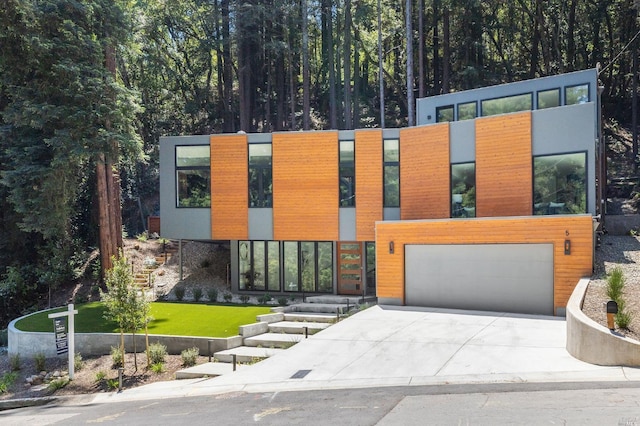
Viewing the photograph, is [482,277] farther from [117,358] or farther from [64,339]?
[64,339]

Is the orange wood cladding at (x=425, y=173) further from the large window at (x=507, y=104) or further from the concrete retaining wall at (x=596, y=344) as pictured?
the concrete retaining wall at (x=596, y=344)

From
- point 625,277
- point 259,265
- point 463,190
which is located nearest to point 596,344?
point 625,277

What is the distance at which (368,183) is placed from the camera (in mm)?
22109

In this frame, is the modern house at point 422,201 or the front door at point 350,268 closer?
the modern house at point 422,201

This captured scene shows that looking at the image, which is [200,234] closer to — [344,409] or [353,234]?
[353,234]

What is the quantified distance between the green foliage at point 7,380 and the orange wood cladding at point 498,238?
11436mm

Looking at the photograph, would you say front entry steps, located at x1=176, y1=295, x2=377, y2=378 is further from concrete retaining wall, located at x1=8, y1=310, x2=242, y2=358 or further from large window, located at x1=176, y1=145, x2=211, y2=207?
large window, located at x1=176, y1=145, x2=211, y2=207

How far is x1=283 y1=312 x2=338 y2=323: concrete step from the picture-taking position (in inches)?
683

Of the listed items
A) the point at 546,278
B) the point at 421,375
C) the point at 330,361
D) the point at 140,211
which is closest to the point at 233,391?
the point at 330,361

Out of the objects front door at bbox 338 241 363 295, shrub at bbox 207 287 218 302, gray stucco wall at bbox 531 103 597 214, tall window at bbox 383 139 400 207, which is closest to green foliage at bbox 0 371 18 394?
shrub at bbox 207 287 218 302

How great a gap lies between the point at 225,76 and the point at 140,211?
1198 centimetres

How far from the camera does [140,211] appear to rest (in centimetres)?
3694

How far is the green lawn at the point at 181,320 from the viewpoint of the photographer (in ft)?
53.9

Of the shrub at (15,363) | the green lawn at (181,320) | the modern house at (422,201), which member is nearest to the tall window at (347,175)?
the modern house at (422,201)
